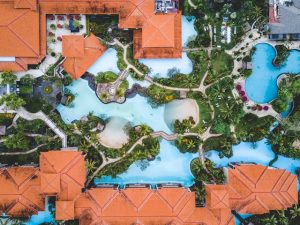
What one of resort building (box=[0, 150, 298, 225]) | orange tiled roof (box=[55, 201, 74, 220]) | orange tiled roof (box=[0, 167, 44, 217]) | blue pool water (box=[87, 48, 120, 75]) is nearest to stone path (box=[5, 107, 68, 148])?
resort building (box=[0, 150, 298, 225])

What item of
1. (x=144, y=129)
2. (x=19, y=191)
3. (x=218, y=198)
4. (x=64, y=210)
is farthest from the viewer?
(x=144, y=129)

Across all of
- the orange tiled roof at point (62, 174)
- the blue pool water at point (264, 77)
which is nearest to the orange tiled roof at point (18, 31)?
the orange tiled roof at point (62, 174)

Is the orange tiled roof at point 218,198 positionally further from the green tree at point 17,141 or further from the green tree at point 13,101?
the green tree at point 13,101

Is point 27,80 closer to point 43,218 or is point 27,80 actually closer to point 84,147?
point 84,147

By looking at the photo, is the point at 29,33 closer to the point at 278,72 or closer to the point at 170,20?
the point at 170,20

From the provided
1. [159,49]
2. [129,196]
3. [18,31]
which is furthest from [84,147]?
[18,31]

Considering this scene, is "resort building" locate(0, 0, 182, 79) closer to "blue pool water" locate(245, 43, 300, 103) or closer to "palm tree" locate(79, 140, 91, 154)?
"palm tree" locate(79, 140, 91, 154)

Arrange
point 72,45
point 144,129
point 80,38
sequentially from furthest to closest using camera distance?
point 144,129 → point 80,38 → point 72,45
